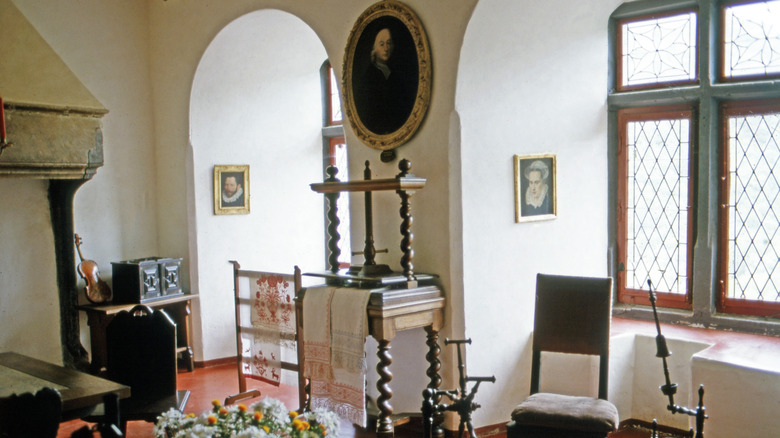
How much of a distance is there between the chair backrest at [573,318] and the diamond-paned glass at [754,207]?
125cm

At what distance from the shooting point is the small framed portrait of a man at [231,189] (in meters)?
6.30

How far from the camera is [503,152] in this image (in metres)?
4.42

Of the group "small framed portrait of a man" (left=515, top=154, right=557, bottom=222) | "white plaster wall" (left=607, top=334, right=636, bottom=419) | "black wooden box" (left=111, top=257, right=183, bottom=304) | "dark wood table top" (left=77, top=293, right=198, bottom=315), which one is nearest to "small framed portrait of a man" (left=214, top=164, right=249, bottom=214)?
"black wooden box" (left=111, top=257, right=183, bottom=304)

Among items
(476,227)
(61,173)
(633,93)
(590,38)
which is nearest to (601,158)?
(633,93)

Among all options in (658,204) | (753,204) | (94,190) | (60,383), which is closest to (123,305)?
(94,190)

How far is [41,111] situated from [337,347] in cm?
290

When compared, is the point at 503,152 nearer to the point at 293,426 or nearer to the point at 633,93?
the point at 633,93

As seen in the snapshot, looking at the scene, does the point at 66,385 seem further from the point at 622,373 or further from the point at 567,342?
the point at 622,373

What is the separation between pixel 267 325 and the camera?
5164 mm

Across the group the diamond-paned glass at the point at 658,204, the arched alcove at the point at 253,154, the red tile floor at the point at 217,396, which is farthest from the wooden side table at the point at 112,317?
the diamond-paned glass at the point at 658,204

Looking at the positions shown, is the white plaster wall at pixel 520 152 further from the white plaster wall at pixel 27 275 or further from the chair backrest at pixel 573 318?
the white plaster wall at pixel 27 275

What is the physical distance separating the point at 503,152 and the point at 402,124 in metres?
0.67

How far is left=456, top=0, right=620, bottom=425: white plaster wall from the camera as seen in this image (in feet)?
14.0

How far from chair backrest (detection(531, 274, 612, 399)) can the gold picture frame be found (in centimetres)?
135
